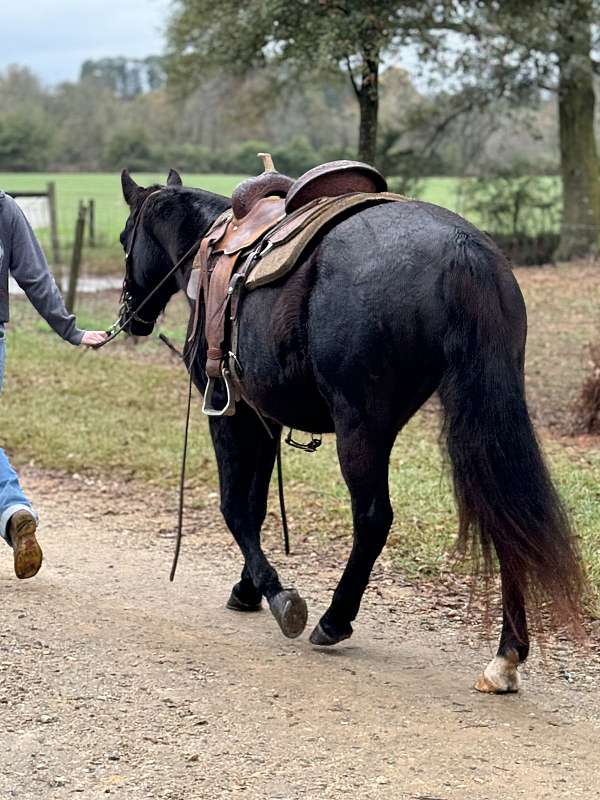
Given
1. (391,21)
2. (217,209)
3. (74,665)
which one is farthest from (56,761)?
(391,21)

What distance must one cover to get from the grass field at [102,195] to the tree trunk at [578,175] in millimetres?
2319

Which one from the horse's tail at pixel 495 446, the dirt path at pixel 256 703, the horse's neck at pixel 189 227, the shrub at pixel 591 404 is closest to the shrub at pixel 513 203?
the shrub at pixel 591 404

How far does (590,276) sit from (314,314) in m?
15.0

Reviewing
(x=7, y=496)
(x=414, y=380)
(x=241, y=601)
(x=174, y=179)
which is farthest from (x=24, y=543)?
(x=414, y=380)

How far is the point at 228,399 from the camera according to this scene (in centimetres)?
527

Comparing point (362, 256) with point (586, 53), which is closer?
point (362, 256)

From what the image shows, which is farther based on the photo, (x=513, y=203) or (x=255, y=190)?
(x=513, y=203)

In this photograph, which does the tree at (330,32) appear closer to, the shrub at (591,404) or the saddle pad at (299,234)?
the shrub at (591,404)

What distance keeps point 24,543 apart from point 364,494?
177 cm

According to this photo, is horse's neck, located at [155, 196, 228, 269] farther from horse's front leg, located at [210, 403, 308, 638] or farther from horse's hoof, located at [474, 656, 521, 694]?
horse's hoof, located at [474, 656, 521, 694]

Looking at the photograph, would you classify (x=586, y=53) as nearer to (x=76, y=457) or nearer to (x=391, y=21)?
(x=391, y=21)

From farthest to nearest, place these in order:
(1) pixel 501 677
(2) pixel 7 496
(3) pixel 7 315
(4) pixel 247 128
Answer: (4) pixel 247 128 → (3) pixel 7 315 → (2) pixel 7 496 → (1) pixel 501 677

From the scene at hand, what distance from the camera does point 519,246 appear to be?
23.0 m

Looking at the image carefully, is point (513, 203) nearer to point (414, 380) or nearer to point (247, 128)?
point (247, 128)
